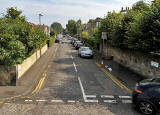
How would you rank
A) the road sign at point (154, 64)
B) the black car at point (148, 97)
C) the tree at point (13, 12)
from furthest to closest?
the tree at point (13, 12)
the road sign at point (154, 64)
the black car at point (148, 97)

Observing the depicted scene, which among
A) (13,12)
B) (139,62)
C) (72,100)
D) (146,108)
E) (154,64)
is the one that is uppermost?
(13,12)

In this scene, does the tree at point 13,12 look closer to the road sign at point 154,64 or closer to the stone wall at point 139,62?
the stone wall at point 139,62

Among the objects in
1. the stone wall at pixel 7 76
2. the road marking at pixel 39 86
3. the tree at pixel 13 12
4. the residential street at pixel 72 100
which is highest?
the tree at pixel 13 12

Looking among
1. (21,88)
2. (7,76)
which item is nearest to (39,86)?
(21,88)

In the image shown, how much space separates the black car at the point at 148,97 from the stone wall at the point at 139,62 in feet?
15.6

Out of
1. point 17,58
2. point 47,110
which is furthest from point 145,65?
point 17,58

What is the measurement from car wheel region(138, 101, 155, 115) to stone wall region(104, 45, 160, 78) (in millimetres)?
5032

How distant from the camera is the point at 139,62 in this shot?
523 inches

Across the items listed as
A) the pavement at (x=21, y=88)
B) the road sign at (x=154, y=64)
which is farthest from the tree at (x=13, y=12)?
the road sign at (x=154, y=64)

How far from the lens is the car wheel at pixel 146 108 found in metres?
6.38

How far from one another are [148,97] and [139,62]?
7.37 meters

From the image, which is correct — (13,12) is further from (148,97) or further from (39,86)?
(148,97)

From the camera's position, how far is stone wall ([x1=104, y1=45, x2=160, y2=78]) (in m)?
11.3

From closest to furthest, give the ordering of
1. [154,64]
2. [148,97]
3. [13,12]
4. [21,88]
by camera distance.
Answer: [148,97] < [21,88] < [154,64] < [13,12]
